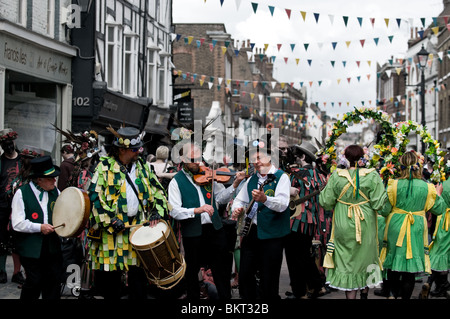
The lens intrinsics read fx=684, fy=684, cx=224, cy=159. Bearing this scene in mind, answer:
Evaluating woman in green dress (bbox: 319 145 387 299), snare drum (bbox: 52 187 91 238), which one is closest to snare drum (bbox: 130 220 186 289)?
snare drum (bbox: 52 187 91 238)

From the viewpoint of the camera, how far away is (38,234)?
21.5 feet

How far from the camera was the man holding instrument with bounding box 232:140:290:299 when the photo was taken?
7047 mm

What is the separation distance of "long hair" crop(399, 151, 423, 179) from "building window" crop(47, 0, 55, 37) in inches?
426

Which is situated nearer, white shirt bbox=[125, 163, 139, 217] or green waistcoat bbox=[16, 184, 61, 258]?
green waistcoat bbox=[16, 184, 61, 258]

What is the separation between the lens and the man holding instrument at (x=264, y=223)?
23.1ft

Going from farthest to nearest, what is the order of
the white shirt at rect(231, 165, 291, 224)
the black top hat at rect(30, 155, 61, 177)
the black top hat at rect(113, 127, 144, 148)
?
the white shirt at rect(231, 165, 291, 224) < the black top hat at rect(113, 127, 144, 148) < the black top hat at rect(30, 155, 61, 177)

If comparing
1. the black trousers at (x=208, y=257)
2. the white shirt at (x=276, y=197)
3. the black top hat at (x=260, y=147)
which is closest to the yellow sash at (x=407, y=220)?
the white shirt at (x=276, y=197)

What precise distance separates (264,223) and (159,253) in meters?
1.16

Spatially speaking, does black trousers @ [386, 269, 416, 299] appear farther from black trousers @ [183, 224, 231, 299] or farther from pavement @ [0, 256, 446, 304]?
black trousers @ [183, 224, 231, 299]

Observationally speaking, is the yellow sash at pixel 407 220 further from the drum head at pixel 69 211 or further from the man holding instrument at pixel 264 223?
the drum head at pixel 69 211

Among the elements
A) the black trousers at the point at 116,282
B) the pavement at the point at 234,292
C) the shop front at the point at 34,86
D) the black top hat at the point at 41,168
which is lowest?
the pavement at the point at 234,292

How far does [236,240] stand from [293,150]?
146 centimetres

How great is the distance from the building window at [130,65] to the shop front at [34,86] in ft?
17.1
